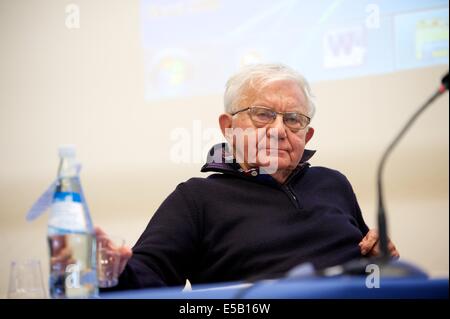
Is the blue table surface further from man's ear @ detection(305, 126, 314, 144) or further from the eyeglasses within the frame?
man's ear @ detection(305, 126, 314, 144)

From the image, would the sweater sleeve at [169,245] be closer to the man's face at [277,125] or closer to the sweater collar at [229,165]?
the sweater collar at [229,165]

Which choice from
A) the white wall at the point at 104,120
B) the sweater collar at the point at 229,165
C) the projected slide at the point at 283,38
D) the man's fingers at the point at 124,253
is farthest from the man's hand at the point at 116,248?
the projected slide at the point at 283,38

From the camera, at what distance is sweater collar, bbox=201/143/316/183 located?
1664mm

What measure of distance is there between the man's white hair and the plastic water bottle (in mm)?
722

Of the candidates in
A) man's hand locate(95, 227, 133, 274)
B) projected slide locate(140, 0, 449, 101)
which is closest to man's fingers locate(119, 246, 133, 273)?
man's hand locate(95, 227, 133, 274)

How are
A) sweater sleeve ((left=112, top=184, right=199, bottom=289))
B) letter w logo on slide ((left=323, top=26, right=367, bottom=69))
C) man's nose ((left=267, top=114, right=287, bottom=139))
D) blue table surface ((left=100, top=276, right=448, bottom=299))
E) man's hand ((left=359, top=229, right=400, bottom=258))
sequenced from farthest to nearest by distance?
letter w logo on slide ((left=323, top=26, right=367, bottom=69)) → man's nose ((left=267, top=114, right=287, bottom=139)) → man's hand ((left=359, top=229, right=400, bottom=258)) → sweater sleeve ((left=112, top=184, right=199, bottom=289)) → blue table surface ((left=100, top=276, right=448, bottom=299))

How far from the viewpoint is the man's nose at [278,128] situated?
165 cm

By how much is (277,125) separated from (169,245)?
1.42ft

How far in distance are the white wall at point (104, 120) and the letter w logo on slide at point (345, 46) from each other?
7 centimetres

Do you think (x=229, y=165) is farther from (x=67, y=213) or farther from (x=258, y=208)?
(x=67, y=213)

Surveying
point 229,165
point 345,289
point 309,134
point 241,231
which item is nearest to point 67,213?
point 345,289

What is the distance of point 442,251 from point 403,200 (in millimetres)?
182

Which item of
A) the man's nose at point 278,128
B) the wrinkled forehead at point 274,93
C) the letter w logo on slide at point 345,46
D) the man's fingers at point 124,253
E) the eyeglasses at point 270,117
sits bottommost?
the man's fingers at point 124,253
